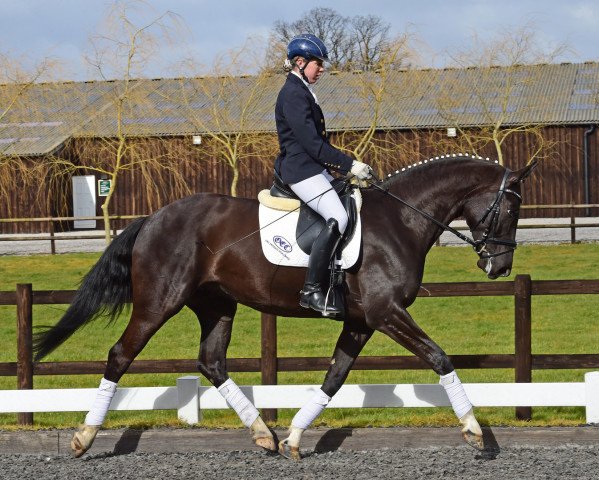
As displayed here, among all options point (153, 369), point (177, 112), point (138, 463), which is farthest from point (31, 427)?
point (177, 112)

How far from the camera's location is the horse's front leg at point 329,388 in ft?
23.3

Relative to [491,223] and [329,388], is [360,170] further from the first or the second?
[329,388]

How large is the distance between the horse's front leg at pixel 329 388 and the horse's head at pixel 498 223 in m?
1.01

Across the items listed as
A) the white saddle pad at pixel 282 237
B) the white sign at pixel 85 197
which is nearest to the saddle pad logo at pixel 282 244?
the white saddle pad at pixel 282 237

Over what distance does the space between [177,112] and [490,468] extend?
3414 cm

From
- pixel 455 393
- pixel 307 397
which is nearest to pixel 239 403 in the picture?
pixel 307 397

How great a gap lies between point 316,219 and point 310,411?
1.36 meters

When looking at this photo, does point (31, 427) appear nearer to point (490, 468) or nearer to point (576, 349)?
point (490, 468)

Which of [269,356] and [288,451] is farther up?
[269,356]

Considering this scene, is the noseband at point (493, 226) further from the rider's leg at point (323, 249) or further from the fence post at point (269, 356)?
the fence post at point (269, 356)

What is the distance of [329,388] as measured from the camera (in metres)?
7.20

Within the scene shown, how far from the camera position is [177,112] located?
39.6 metres

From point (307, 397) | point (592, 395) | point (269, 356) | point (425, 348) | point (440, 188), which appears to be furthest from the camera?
point (269, 356)

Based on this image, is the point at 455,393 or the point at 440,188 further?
the point at 440,188
